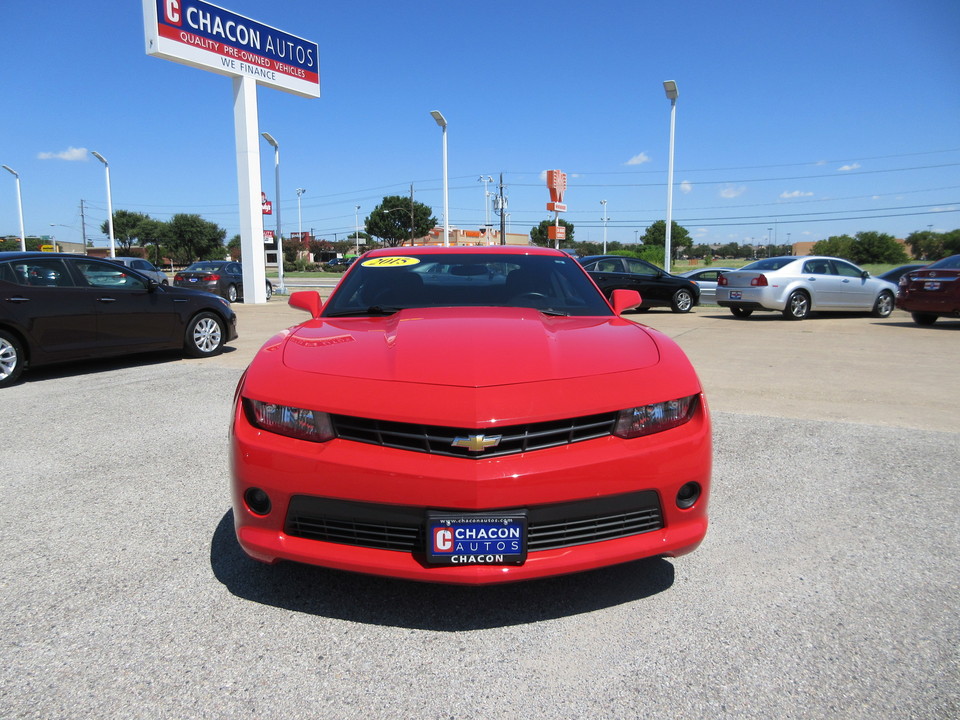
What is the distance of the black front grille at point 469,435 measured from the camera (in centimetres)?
219

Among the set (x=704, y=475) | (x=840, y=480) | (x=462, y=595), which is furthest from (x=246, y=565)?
(x=840, y=480)

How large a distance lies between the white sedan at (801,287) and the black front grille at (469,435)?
43.1ft

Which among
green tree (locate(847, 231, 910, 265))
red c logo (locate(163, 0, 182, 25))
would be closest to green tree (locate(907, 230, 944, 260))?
green tree (locate(847, 231, 910, 265))

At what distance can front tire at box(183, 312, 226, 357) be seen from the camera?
28.9ft

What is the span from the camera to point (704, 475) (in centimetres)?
244

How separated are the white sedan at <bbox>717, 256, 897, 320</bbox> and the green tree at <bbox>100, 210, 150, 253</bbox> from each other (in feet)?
240

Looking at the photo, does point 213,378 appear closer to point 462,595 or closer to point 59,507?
point 59,507

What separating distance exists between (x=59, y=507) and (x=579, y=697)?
2.98 m

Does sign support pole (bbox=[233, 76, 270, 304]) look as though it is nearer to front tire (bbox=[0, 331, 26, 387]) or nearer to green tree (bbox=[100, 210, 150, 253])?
front tire (bbox=[0, 331, 26, 387])

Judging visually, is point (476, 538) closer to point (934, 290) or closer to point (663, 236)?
point (934, 290)

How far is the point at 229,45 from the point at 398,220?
203 feet

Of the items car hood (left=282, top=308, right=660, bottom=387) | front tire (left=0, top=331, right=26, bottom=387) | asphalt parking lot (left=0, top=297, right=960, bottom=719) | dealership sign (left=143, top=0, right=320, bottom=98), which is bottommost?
asphalt parking lot (left=0, top=297, right=960, bottom=719)

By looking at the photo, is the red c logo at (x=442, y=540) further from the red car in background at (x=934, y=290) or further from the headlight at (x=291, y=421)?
the red car in background at (x=934, y=290)

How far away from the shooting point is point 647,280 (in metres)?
16.3
